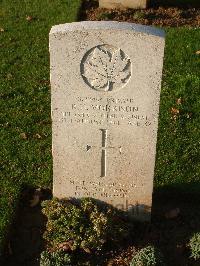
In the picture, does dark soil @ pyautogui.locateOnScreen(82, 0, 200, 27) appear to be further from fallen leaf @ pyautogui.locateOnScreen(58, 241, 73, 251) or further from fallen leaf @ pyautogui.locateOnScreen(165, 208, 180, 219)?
fallen leaf @ pyautogui.locateOnScreen(58, 241, 73, 251)

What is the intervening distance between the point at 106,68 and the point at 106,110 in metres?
0.42

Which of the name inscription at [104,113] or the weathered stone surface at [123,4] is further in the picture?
the weathered stone surface at [123,4]

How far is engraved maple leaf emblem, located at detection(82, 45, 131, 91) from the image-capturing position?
4598 mm

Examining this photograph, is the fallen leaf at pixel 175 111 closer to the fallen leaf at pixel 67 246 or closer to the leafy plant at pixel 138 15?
the fallen leaf at pixel 67 246

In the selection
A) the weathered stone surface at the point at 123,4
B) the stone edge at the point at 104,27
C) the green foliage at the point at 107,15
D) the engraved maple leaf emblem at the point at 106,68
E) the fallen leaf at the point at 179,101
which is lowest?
the fallen leaf at the point at 179,101

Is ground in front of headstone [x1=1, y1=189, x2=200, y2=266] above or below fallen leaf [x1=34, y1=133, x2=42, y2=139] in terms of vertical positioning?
below

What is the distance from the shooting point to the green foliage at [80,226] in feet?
16.8

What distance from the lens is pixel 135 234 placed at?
556 centimetres

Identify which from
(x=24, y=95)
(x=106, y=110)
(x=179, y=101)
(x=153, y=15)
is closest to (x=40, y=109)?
(x=24, y=95)

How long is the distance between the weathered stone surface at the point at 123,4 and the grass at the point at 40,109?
30.0 inches

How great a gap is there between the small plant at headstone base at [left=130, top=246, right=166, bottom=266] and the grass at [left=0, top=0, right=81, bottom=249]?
143 cm

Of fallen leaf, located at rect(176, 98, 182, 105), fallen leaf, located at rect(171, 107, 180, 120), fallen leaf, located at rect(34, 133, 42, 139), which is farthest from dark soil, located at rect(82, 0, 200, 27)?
fallen leaf, located at rect(34, 133, 42, 139)

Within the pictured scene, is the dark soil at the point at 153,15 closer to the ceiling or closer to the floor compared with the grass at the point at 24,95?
closer to the ceiling

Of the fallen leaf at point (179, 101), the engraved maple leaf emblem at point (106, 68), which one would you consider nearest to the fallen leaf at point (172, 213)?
the engraved maple leaf emblem at point (106, 68)
